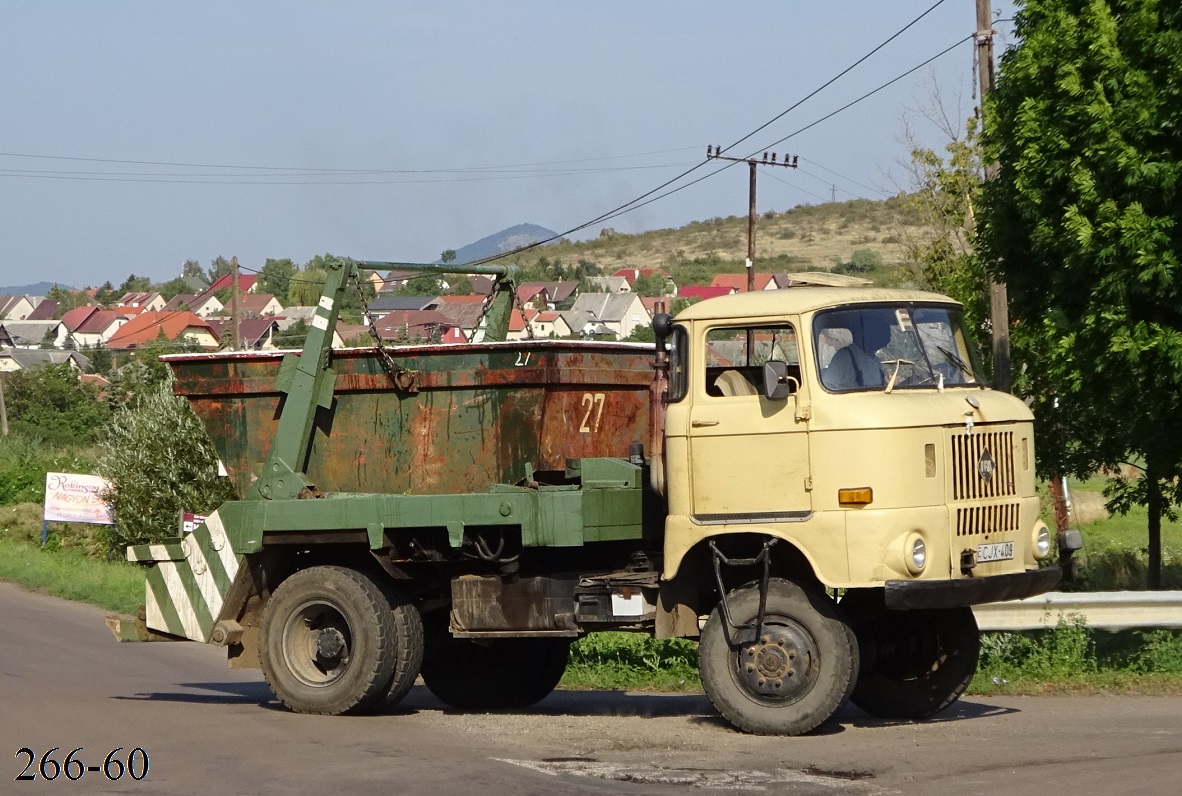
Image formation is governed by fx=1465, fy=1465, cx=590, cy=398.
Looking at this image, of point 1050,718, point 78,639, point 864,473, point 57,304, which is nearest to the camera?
point 864,473

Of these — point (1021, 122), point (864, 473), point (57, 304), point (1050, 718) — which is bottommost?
point (1050, 718)

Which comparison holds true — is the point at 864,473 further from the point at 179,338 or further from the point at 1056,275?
the point at 179,338

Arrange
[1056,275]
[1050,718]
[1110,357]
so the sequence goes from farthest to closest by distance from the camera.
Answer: [1056,275]
[1110,357]
[1050,718]

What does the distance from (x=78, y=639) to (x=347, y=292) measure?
8490 mm

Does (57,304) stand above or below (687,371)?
above

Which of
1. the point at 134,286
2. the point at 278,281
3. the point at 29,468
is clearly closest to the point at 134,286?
the point at 134,286

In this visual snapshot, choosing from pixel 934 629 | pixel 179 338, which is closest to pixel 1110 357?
pixel 934 629

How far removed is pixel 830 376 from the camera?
30.2ft

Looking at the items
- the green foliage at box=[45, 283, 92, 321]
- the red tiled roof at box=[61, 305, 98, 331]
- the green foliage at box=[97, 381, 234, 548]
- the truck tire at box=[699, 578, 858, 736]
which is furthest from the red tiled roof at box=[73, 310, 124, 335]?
the truck tire at box=[699, 578, 858, 736]

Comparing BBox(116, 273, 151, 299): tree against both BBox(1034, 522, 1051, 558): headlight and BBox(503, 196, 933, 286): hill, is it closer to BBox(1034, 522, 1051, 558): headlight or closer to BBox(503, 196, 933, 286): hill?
BBox(503, 196, 933, 286): hill

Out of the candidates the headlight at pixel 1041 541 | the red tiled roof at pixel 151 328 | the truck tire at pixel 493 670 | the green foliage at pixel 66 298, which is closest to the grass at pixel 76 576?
the truck tire at pixel 493 670

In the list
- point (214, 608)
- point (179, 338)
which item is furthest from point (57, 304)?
point (214, 608)

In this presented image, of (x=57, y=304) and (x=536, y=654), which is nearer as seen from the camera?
(x=536, y=654)

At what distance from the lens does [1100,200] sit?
480 inches
